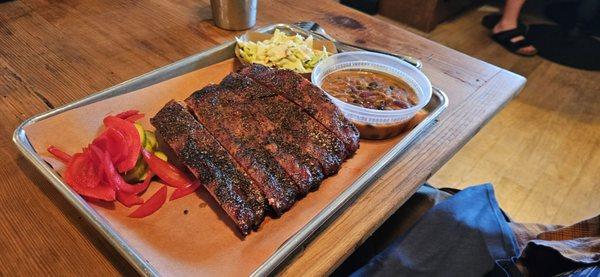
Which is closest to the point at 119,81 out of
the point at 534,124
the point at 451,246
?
the point at 451,246

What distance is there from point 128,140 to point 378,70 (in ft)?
2.88

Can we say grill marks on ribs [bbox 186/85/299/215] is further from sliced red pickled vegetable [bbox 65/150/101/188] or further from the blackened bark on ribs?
sliced red pickled vegetable [bbox 65/150/101/188]

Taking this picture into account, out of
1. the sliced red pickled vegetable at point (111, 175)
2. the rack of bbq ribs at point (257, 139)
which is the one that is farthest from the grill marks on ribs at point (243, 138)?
the sliced red pickled vegetable at point (111, 175)

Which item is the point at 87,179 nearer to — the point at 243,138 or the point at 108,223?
the point at 108,223

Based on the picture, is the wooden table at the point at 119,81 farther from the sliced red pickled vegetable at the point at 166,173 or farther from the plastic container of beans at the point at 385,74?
the sliced red pickled vegetable at the point at 166,173

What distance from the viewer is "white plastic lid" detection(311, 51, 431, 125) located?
1.36 meters

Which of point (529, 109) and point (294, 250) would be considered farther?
point (529, 109)

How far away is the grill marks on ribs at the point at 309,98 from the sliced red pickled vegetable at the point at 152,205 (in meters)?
0.46

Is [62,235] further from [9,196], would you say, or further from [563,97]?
[563,97]

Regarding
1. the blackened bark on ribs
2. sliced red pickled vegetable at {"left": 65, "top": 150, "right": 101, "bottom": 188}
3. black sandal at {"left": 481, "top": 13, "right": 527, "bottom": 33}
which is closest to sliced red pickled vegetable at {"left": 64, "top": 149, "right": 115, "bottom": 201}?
sliced red pickled vegetable at {"left": 65, "top": 150, "right": 101, "bottom": 188}

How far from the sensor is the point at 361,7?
4.39m

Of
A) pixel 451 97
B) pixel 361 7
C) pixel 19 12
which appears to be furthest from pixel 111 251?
pixel 361 7

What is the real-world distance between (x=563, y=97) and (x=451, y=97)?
7.88 ft

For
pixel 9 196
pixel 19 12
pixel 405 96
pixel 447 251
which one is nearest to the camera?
pixel 9 196
